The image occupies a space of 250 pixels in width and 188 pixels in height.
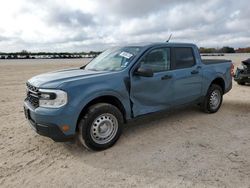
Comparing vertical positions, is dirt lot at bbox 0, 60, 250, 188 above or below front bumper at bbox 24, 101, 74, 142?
below

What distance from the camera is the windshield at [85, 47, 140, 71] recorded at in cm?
476

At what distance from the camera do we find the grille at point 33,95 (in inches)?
159

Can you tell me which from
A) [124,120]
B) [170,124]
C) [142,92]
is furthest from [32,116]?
[170,124]

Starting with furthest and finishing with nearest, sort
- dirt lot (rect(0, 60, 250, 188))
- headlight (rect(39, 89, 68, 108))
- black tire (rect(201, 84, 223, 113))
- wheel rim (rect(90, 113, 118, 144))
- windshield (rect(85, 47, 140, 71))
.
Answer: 1. black tire (rect(201, 84, 223, 113))
2. windshield (rect(85, 47, 140, 71))
3. wheel rim (rect(90, 113, 118, 144))
4. headlight (rect(39, 89, 68, 108))
5. dirt lot (rect(0, 60, 250, 188))

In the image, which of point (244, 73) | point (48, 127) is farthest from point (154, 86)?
point (244, 73)

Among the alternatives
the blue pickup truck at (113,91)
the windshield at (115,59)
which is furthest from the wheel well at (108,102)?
the windshield at (115,59)

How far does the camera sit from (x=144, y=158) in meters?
3.91

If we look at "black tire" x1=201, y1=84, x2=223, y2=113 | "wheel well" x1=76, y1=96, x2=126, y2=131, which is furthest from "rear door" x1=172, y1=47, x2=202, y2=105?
"wheel well" x1=76, y1=96, x2=126, y2=131

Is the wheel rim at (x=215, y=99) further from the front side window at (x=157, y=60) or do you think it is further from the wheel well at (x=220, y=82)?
the front side window at (x=157, y=60)

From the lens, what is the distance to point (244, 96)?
335 inches

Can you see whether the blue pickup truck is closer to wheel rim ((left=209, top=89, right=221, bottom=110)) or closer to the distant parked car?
wheel rim ((left=209, top=89, right=221, bottom=110))

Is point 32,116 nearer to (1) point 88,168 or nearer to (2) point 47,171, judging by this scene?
(2) point 47,171

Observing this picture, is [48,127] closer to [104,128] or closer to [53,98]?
[53,98]

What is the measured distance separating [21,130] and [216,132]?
12.9ft
